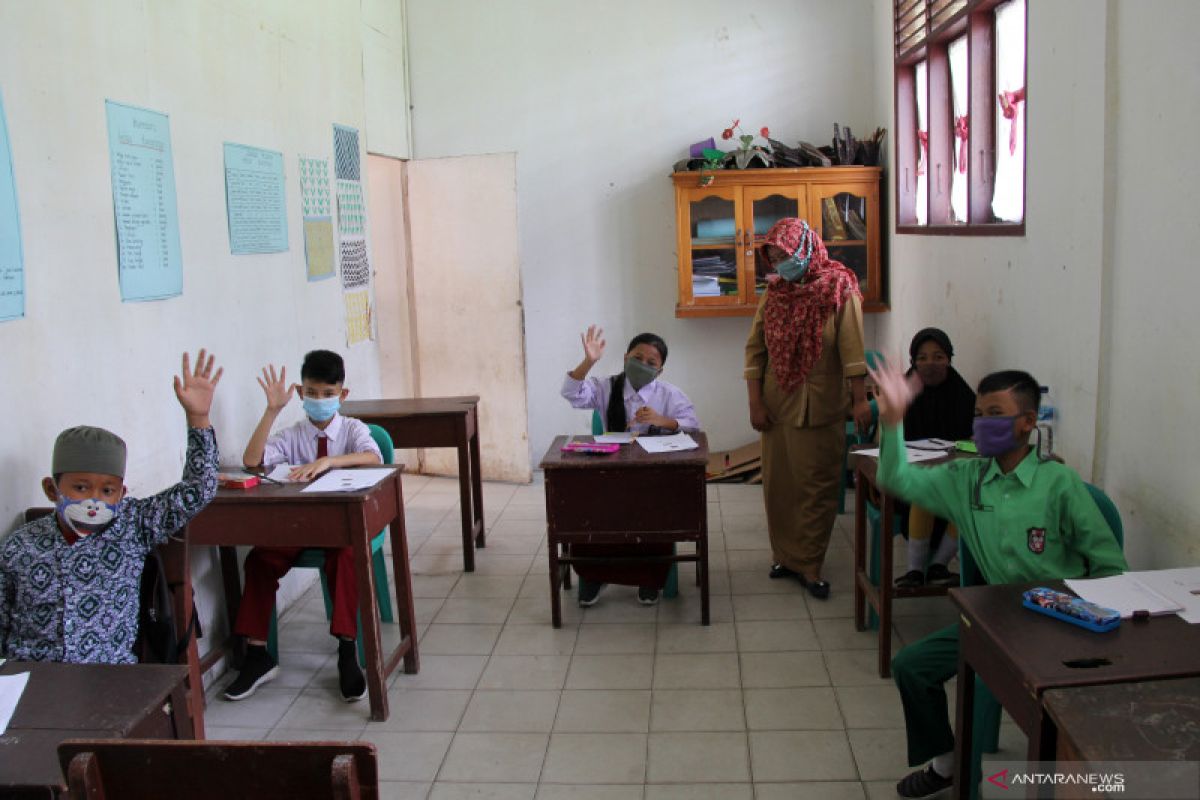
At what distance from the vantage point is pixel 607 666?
3.78 meters

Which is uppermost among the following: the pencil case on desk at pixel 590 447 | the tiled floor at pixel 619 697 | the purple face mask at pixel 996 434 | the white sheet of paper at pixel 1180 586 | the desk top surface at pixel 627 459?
the purple face mask at pixel 996 434

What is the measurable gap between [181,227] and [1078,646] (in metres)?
3.20

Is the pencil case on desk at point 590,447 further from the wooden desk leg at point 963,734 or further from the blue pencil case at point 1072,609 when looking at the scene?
the blue pencil case at point 1072,609

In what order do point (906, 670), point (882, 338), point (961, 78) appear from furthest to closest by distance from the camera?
point (882, 338) < point (961, 78) < point (906, 670)

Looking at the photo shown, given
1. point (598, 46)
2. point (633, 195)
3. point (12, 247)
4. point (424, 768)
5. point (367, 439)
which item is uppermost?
point (598, 46)

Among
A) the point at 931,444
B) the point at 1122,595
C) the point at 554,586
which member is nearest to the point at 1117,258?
the point at 931,444

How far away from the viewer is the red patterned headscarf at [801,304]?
421 centimetres

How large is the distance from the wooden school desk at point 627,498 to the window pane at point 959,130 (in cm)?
200

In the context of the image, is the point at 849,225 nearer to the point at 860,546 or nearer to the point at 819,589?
the point at 819,589

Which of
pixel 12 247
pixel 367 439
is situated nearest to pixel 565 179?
pixel 367 439

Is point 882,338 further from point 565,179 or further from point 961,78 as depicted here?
point 565,179

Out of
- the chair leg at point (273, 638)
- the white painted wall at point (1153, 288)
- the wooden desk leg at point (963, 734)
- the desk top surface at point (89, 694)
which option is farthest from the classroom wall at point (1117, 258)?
the chair leg at point (273, 638)

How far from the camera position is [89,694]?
78.9 inches

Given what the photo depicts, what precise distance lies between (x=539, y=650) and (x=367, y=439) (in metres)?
1.07
